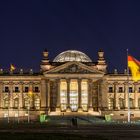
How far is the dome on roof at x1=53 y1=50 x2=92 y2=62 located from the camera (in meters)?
150

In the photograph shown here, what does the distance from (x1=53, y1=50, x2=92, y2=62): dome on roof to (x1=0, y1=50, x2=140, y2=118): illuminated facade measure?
390 millimetres

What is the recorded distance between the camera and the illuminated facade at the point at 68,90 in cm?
14025

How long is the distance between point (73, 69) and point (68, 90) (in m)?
6.01

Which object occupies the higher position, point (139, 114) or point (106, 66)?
point (106, 66)

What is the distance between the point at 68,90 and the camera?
5536 inches

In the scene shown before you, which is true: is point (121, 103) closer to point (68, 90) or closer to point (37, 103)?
point (68, 90)

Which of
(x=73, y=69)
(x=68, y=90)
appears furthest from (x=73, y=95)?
(x=73, y=69)

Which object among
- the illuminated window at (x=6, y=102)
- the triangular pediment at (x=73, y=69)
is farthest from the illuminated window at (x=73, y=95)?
the illuminated window at (x=6, y=102)

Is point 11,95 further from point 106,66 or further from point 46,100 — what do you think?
point 106,66

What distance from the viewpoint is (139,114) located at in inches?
5723

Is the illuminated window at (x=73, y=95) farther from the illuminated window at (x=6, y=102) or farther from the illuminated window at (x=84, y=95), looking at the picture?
the illuminated window at (x=6, y=102)

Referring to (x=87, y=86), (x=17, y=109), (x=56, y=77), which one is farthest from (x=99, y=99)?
(x=17, y=109)

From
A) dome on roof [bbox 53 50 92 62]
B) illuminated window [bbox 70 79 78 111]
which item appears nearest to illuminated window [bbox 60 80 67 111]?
illuminated window [bbox 70 79 78 111]

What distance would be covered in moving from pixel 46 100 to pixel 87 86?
12.2 meters
